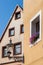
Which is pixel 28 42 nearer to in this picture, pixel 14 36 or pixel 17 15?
pixel 14 36

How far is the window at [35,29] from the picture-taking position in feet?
42.6

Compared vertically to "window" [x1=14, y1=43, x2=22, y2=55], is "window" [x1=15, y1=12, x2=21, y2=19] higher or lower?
higher

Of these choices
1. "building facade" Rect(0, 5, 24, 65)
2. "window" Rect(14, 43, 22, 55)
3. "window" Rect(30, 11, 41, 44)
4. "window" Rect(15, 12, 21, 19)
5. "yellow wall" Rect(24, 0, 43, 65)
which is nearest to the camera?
"yellow wall" Rect(24, 0, 43, 65)

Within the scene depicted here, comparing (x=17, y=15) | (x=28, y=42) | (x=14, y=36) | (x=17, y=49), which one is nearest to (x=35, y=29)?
(x=28, y=42)

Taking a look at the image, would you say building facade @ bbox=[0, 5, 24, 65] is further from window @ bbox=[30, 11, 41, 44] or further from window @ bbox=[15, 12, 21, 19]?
window @ bbox=[30, 11, 41, 44]

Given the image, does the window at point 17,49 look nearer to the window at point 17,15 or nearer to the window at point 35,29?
the window at point 17,15

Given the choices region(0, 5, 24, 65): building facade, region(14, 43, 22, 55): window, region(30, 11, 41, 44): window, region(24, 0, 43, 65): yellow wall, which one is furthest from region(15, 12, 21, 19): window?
region(30, 11, 41, 44): window

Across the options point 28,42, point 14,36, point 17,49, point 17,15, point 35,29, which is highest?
point 17,15

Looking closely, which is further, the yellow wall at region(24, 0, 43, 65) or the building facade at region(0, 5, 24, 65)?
the building facade at region(0, 5, 24, 65)

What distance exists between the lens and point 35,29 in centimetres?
1377

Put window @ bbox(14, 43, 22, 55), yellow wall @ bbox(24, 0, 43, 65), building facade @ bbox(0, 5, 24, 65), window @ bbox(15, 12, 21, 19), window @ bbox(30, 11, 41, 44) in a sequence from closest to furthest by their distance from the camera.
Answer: yellow wall @ bbox(24, 0, 43, 65) < window @ bbox(30, 11, 41, 44) < window @ bbox(14, 43, 22, 55) < building facade @ bbox(0, 5, 24, 65) < window @ bbox(15, 12, 21, 19)

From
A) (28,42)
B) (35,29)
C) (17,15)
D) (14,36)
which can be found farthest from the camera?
(17,15)

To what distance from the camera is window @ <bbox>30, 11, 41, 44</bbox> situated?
1298 centimetres

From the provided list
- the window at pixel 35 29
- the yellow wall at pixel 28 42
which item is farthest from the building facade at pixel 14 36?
the window at pixel 35 29
